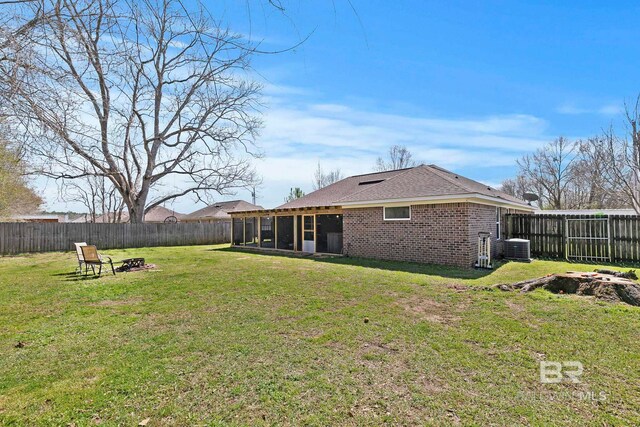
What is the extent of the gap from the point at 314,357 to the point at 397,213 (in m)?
9.23

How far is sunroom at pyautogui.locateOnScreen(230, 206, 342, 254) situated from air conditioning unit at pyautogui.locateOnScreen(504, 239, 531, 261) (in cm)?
667

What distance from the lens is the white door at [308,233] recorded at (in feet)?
52.7

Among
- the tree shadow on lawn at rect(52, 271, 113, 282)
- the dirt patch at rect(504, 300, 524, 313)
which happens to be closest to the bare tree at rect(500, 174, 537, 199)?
the dirt patch at rect(504, 300, 524, 313)

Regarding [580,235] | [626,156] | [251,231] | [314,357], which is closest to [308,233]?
[251,231]

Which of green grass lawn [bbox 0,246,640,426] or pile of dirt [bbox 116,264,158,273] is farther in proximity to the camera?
pile of dirt [bbox 116,264,158,273]

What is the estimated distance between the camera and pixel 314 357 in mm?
3650

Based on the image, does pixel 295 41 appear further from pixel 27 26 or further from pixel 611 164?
pixel 611 164

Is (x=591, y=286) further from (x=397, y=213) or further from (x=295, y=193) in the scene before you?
(x=295, y=193)

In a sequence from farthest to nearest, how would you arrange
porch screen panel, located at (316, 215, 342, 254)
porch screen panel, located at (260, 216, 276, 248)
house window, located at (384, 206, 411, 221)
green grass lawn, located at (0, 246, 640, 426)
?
1. porch screen panel, located at (260, 216, 276, 248)
2. porch screen panel, located at (316, 215, 342, 254)
3. house window, located at (384, 206, 411, 221)
4. green grass lawn, located at (0, 246, 640, 426)

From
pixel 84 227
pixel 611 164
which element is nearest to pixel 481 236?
pixel 611 164

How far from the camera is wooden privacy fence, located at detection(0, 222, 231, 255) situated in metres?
17.1

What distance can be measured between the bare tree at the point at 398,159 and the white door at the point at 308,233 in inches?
943

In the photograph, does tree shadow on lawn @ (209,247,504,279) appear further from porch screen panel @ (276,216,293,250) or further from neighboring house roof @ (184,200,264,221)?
neighboring house roof @ (184,200,264,221)

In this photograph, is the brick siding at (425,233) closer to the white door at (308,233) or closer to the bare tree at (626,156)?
the white door at (308,233)
